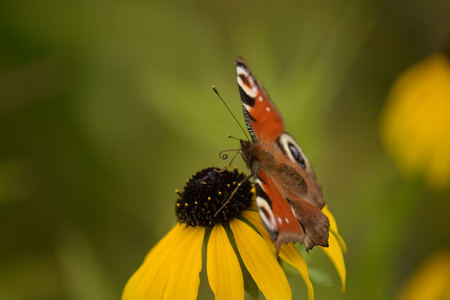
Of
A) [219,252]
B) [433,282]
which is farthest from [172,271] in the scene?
[433,282]

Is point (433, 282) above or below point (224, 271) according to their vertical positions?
below

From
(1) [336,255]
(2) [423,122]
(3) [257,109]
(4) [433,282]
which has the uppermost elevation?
(3) [257,109]

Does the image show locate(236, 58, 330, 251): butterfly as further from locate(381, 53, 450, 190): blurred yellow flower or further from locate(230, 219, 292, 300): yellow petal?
locate(381, 53, 450, 190): blurred yellow flower

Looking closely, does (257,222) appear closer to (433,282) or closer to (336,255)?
(336,255)

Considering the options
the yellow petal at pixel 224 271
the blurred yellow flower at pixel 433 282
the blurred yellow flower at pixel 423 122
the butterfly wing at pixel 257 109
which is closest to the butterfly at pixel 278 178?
the butterfly wing at pixel 257 109

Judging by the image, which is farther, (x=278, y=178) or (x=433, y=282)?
(x=433, y=282)

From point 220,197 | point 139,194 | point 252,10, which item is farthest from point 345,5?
point 220,197
